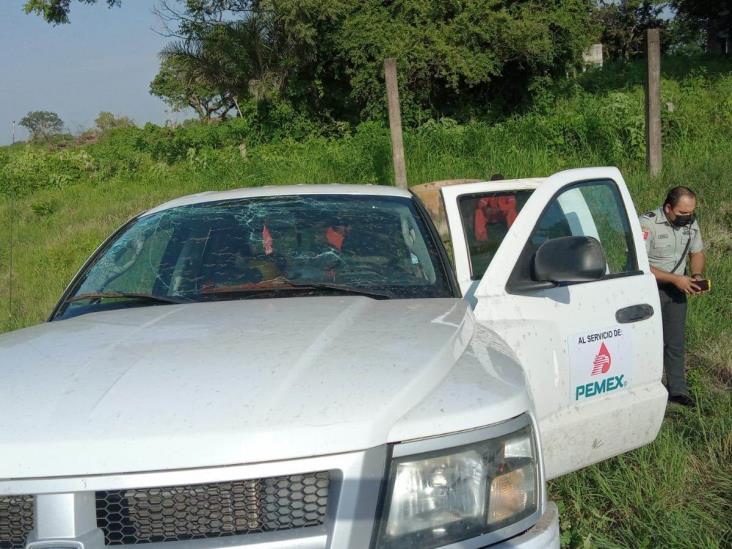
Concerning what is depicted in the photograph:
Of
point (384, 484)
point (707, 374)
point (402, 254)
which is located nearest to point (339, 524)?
point (384, 484)

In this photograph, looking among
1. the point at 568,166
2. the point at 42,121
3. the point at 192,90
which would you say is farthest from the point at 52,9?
the point at 42,121

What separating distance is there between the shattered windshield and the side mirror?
0.38m

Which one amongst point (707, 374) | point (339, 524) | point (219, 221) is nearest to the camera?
point (339, 524)

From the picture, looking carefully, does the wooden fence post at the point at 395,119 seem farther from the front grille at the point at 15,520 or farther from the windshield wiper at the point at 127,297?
the front grille at the point at 15,520

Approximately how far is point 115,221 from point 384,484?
1271 cm

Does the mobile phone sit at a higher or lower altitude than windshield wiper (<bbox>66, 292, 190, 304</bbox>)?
lower

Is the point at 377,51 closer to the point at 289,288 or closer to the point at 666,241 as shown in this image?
the point at 666,241

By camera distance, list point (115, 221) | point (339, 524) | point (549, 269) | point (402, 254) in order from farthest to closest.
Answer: point (115, 221), point (402, 254), point (549, 269), point (339, 524)

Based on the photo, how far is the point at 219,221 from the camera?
11.6ft

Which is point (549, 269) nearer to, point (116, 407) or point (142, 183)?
point (116, 407)

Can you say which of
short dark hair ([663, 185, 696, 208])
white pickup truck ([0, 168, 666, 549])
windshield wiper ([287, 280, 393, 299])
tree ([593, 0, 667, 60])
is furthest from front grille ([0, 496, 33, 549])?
tree ([593, 0, 667, 60])

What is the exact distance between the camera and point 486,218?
377 cm

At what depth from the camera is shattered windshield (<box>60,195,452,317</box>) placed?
119 inches

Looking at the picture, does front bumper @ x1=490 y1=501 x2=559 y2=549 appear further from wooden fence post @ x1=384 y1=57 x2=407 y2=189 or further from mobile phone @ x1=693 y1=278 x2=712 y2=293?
wooden fence post @ x1=384 y1=57 x2=407 y2=189
